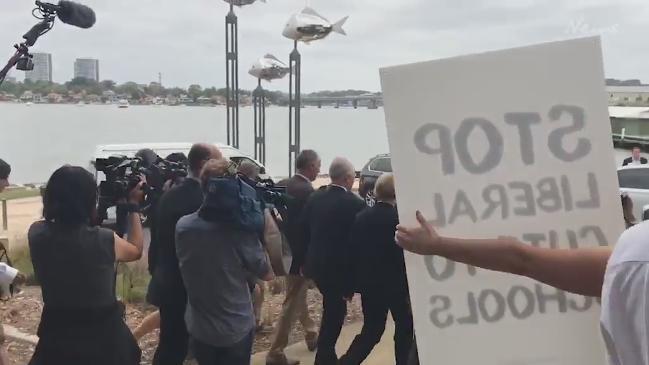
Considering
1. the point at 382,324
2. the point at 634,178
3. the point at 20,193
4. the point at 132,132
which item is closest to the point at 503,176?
the point at 382,324

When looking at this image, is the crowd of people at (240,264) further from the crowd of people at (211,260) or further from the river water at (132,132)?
the river water at (132,132)

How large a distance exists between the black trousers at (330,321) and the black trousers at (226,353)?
1.20 meters

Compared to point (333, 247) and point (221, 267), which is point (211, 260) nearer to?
point (221, 267)

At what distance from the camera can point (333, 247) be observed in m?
4.71

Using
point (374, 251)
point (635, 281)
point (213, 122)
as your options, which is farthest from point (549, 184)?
point (213, 122)

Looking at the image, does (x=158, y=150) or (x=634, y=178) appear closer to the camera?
(x=158, y=150)

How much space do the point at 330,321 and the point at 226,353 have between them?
1322 millimetres

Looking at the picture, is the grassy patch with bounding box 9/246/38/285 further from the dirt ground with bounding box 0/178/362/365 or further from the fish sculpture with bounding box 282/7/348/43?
the fish sculpture with bounding box 282/7/348/43

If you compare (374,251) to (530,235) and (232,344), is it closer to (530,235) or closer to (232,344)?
(232,344)

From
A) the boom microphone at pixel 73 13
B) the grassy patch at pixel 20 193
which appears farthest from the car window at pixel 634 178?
the grassy patch at pixel 20 193

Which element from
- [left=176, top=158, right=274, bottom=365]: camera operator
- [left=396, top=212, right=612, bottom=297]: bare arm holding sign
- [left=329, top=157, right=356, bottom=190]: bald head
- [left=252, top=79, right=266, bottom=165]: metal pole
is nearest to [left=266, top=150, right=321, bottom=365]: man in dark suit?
[left=329, top=157, right=356, bottom=190]: bald head

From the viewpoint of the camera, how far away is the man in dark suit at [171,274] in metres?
4.18

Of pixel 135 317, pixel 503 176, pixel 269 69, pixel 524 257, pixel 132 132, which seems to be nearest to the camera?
pixel 524 257

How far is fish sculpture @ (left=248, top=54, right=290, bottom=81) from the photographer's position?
11523 millimetres
